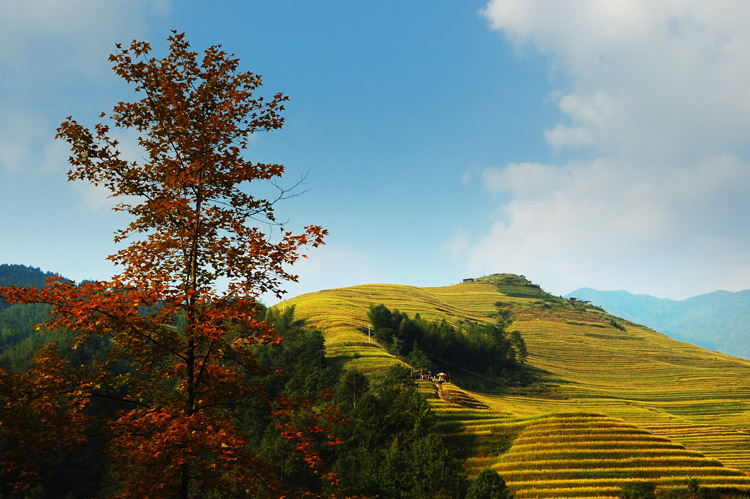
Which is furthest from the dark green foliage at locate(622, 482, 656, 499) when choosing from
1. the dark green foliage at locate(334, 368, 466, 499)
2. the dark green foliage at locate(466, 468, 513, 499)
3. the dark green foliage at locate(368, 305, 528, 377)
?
the dark green foliage at locate(368, 305, 528, 377)

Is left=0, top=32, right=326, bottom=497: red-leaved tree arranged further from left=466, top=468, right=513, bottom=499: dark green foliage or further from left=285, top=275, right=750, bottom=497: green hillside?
left=285, top=275, right=750, bottom=497: green hillside

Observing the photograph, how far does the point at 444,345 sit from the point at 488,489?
3316 inches

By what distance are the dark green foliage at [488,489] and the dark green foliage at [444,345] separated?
72.4m

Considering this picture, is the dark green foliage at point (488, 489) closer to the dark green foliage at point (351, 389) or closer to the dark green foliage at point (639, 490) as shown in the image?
the dark green foliage at point (639, 490)

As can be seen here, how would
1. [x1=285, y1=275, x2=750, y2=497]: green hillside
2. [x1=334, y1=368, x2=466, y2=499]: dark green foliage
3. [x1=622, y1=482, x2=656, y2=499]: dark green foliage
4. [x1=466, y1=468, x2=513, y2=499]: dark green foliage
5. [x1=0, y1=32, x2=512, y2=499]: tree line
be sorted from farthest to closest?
[x1=285, y1=275, x2=750, y2=497]: green hillside
[x1=622, y1=482, x2=656, y2=499]: dark green foliage
[x1=334, y1=368, x2=466, y2=499]: dark green foliage
[x1=466, y1=468, x2=513, y2=499]: dark green foliage
[x1=0, y1=32, x2=512, y2=499]: tree line

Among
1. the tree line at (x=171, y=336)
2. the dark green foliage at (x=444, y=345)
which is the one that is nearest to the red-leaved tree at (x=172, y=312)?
the tree line at (x=171, y=336)

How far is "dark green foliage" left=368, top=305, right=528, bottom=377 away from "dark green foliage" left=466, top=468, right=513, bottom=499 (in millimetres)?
72355

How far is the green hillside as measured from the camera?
181 ft

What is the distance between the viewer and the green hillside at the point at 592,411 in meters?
55.2

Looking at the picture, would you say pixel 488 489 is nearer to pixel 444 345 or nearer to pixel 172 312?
pixel 172 312

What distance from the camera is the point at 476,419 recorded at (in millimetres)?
70062

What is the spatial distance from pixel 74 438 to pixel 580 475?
207 ft

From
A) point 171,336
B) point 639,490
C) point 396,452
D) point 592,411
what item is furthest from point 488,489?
point 592,411

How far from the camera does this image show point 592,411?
87312mm
